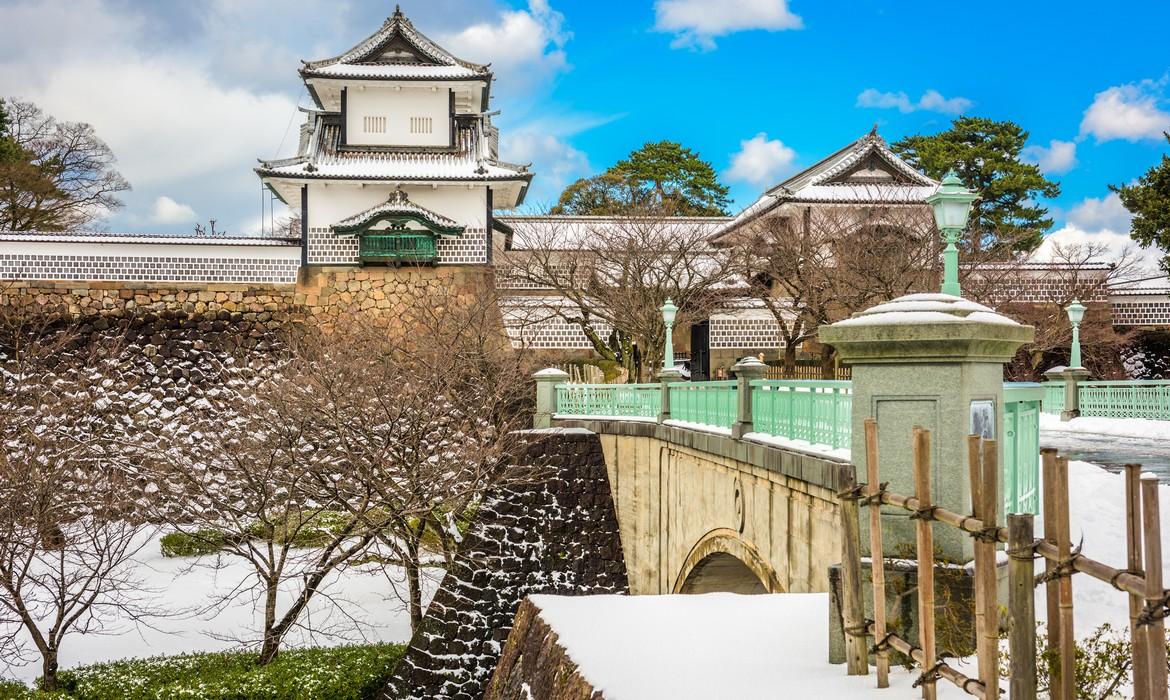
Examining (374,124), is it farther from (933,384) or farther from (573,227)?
(933,384)

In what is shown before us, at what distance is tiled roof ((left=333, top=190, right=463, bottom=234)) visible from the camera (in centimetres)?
3036

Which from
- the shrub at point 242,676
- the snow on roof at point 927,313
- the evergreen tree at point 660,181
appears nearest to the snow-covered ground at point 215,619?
the shrub at point 242,676

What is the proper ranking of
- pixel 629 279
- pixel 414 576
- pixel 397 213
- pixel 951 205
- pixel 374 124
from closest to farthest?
pixel 951 205
pixel 414 576
pixel 629 279
pixel 397 213
pixel 374 124

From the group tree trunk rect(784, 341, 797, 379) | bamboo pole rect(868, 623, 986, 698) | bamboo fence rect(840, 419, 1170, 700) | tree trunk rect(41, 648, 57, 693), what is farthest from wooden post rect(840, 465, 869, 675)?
tree trunk rect(784, 341, 797, 379)

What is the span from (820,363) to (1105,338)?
8.27 m

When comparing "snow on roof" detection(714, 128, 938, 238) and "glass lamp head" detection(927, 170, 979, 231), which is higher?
"snow on roof" detection(714, 128, 938, 238)

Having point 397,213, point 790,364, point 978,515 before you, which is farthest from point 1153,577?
point 397,213

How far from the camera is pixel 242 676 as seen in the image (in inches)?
607

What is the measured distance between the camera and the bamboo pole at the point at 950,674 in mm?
4215

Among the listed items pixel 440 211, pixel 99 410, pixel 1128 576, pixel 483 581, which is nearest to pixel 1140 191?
pixel 483 581

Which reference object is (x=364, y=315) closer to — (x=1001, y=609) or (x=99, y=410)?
(x=99, y=410)

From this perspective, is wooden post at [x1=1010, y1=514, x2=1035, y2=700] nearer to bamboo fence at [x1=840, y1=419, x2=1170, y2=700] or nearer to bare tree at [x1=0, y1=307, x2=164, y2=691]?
bamboo fence at [x1=840, y1=419, x2=1170, y2=700]

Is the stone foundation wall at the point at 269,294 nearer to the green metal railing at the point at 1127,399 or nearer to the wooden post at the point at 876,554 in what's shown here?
the green metal railing at the point at 1127,399

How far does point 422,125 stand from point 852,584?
3033cm
